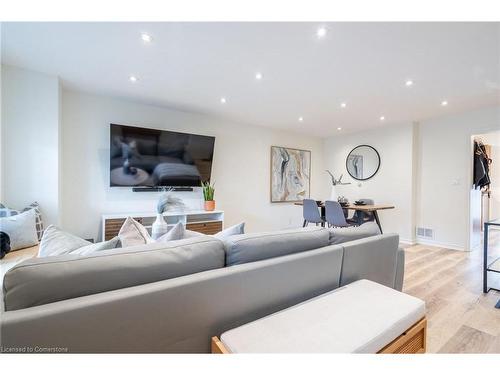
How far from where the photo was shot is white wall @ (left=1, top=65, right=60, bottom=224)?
7.97ft

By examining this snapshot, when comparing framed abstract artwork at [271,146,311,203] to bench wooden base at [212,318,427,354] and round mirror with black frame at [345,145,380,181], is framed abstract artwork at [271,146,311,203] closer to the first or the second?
round mirror with black frame at [345,145,380,181]

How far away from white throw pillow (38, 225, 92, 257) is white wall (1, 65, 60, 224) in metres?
1.82

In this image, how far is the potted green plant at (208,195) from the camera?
153 inches

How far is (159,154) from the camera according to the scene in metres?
3.51

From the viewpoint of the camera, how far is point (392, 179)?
4516 millimetres

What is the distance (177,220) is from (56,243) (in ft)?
8.16

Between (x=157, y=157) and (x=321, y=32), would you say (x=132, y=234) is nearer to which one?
(x=321, y=32)

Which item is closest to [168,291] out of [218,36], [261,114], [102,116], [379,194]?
A: [218,36]

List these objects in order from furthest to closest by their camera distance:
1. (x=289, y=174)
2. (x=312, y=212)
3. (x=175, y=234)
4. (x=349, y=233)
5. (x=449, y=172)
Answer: (x=289, y=174)
(x=312, y=212)
(x=449, y=172)
(x=349, y=233)
(x=175, y=234)

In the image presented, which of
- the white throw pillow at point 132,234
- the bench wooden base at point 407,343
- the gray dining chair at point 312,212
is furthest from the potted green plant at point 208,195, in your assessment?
the bench wooden base at point 407,343

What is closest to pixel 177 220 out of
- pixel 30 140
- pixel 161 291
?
pixel 30 140

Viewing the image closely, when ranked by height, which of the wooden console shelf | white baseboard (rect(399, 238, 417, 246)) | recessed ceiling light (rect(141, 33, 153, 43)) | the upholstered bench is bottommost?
white baseboard (rect(399, 238, 417, 246))

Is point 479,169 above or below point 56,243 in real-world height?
above

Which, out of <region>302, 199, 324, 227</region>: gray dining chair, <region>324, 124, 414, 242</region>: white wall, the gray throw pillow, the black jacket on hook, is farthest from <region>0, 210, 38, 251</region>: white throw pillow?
the black jacket on hook
